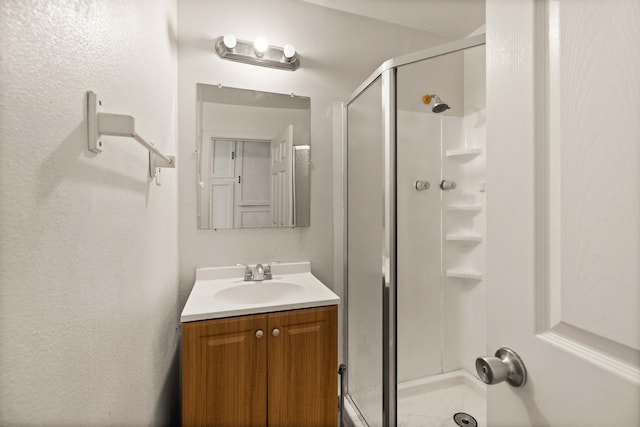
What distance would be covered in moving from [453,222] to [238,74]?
143 cm

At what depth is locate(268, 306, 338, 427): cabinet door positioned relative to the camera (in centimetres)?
111

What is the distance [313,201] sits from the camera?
167 centimetres

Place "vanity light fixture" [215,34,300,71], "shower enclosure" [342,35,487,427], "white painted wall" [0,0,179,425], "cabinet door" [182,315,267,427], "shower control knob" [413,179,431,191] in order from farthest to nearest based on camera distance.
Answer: "vanity light fixture" [215,34,300,71] < "shower control knob" [413,179,431,191] < "shower enclosure" [342,35,487,427] < "cabinet door" [182,315,267,427] < "white painted wall" [0,0,179,425]

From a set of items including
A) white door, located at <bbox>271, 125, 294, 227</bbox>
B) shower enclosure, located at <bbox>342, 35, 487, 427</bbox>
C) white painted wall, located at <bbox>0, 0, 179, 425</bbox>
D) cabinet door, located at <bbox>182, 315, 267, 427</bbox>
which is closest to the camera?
white painted wall, located at <bbox>0, 0, 179, 425</bbox>

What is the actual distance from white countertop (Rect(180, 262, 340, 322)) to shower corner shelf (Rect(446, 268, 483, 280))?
28.4 inches

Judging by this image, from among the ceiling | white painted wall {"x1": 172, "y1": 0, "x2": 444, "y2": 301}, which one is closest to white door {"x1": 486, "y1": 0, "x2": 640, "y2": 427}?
white painted wall {"x1": 172, "y1": 0, "x2": 444, "y2": 301}

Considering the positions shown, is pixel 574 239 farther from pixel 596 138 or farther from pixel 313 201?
pixel 313 201

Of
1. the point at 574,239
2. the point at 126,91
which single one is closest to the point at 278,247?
the point at 126,91

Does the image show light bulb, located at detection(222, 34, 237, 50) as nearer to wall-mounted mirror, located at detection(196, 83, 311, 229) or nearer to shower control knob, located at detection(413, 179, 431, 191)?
wall-mounted mirror, located at detection(196, 83, 311, 229)

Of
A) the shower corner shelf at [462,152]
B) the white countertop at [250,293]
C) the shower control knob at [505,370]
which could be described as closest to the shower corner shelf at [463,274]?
the shower corner shelf at [462,152]

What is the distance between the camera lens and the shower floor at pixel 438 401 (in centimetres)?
136

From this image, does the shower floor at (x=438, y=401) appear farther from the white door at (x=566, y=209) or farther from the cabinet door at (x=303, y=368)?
the white door at (x=566, y=209)

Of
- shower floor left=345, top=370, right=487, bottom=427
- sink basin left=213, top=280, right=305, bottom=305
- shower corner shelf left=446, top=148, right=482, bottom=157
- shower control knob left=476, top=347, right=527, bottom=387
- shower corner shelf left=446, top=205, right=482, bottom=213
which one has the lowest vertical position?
shower floor left=345, top=370, right=487, bottom=427

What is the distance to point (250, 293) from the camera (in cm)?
142
